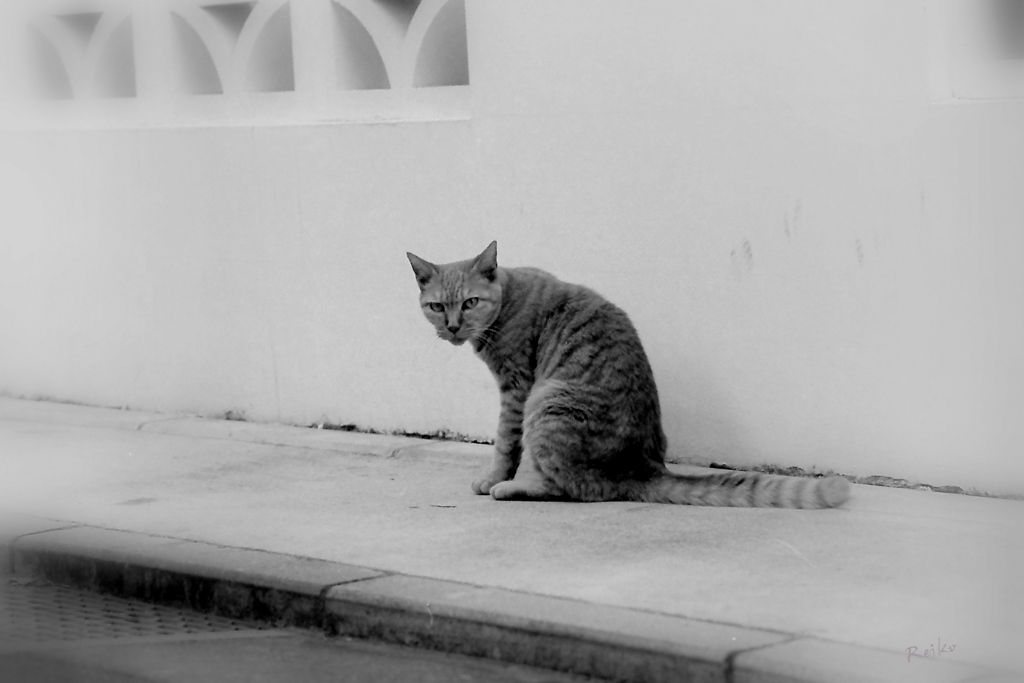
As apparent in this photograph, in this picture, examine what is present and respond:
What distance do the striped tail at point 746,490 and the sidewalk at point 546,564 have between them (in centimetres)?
7

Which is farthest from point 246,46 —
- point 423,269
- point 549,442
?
point 549,442

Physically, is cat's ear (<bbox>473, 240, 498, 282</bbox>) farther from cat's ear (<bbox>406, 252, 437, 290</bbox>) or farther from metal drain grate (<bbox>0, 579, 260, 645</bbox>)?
metal drain grate (<bbox>0, 579, 260, 645</bbox>)

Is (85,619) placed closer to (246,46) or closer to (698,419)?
(698,419)

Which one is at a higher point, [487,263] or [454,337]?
[487,263]

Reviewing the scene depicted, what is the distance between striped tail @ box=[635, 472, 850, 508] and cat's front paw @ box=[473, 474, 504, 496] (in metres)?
0.72

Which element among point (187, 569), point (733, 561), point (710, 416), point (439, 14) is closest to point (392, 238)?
point (439, 14)

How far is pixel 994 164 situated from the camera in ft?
19.8

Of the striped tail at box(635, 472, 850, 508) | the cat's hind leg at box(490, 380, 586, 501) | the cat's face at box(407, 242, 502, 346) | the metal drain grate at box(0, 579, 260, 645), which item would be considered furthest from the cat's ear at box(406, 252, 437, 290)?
the metal drain grate at box(0, 579, 260, 645)

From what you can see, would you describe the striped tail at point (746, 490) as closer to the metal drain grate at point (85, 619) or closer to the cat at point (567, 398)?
the cat at point (567, 398)

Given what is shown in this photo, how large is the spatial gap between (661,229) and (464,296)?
40.8 inches

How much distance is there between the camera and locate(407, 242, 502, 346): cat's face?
6.69 meters

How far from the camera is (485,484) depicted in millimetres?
6727

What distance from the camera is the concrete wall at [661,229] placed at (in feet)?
20.3

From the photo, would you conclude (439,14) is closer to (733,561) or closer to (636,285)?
(636,285)
